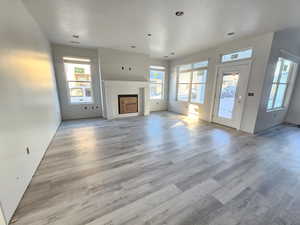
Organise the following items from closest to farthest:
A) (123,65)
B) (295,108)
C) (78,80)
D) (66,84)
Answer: (295,108) → (66,84) → (78,80) → (123,65)

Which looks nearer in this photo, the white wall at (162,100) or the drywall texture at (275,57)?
the drywall texture at (275,57)

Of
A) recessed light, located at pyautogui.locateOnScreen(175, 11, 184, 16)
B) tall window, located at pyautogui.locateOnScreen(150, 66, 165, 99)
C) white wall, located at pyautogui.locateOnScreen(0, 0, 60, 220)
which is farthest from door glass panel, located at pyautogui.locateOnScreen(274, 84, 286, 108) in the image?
white wall, located at pyautogui.locateOnScreen(0, 0, 60, 220)

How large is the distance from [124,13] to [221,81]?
3778 millimetres

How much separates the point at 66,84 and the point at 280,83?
304 inches

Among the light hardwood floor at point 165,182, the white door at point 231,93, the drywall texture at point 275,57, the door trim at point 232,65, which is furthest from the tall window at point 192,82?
the light hardwood floor at point 165,182

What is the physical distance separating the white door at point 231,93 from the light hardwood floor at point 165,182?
1.08 meters

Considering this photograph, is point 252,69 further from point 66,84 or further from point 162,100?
point 66,84

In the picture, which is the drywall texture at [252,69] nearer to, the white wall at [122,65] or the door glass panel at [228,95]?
the door glass panel at [228,95]

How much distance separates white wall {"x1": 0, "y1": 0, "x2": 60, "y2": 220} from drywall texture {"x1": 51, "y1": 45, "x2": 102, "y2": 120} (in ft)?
7.81

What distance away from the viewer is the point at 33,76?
2549 mm

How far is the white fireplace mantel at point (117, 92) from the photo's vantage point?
17.3ft

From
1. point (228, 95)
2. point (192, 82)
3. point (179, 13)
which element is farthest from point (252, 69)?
point (179, 13)

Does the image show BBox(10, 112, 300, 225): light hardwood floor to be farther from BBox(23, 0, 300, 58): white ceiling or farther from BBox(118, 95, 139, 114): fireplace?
BBox(23, 0, 300, 58): white ceiling

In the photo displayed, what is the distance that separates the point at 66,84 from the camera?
200 inches
